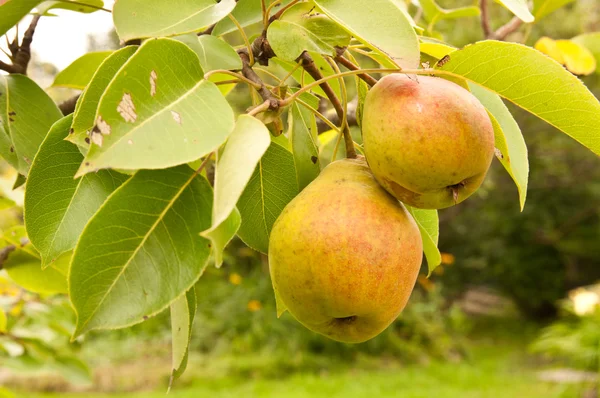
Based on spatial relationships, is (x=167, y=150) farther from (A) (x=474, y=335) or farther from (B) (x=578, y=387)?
(A) (x=474, y=335)

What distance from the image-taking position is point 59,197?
68cm

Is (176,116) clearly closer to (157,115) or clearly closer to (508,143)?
(157,115)

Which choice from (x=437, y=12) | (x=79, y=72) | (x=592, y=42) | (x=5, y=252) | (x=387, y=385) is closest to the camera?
(x=79, y=72)

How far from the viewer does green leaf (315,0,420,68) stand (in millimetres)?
617

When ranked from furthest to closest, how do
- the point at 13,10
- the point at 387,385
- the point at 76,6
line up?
the point at 387,385, the point at 76,6, the point at 13,10

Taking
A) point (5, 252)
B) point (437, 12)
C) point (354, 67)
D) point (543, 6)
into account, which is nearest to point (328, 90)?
point (354, 67)

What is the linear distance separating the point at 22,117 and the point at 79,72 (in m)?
0.25

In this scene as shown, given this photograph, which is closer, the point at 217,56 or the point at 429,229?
the point at 217,56

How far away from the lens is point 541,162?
9.30 meters

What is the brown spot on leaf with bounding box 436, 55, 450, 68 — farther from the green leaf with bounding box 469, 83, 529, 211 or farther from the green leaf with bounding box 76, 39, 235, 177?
the green leaf with bounding box 76, 39, 235, 177

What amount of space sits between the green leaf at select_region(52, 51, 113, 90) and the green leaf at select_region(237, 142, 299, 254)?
47cm

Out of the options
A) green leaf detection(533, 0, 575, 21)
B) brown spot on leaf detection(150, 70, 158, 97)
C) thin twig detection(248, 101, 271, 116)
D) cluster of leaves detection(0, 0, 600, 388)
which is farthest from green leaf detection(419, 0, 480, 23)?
brown spot on leaf detection(150, 70, 158, 97)

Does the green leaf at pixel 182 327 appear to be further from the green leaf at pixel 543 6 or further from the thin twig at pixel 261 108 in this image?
the green leaf at pixel 543 6

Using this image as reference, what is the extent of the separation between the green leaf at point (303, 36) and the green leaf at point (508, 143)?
204 millimetres
